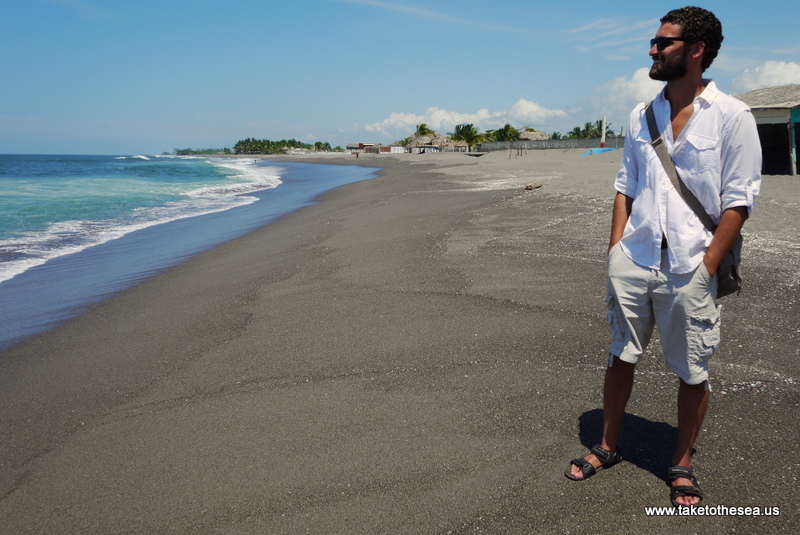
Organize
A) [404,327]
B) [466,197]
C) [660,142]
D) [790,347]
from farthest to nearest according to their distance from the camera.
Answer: [466,197] < [404,327] < [790,347] < [660,142]

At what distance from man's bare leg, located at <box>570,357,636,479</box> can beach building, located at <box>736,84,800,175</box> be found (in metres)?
14.8

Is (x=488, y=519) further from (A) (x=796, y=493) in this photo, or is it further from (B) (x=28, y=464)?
(B) (x=28, y=464)

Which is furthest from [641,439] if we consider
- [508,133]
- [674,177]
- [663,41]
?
[508,133]

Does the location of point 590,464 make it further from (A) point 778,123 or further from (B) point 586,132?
(B) point 586,132

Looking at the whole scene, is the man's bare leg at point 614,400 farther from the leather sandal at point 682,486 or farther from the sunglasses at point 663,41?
the sunglasses at point 663,41

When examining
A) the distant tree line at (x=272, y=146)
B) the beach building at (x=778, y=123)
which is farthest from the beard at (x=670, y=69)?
the distant tree line at (x=272, y=146)

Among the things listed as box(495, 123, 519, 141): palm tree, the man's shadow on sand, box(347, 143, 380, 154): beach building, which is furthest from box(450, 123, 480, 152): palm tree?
the man's shadow on sand

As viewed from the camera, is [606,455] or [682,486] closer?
[682,486]

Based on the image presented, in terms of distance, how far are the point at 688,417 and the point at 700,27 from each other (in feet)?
5.37

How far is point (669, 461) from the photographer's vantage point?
268 cm

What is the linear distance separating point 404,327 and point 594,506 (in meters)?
2.42

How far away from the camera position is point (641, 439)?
9.45 ft

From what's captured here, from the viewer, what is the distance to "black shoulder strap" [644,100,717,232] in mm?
2242

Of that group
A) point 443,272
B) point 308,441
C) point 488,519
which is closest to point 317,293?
point 443,272
